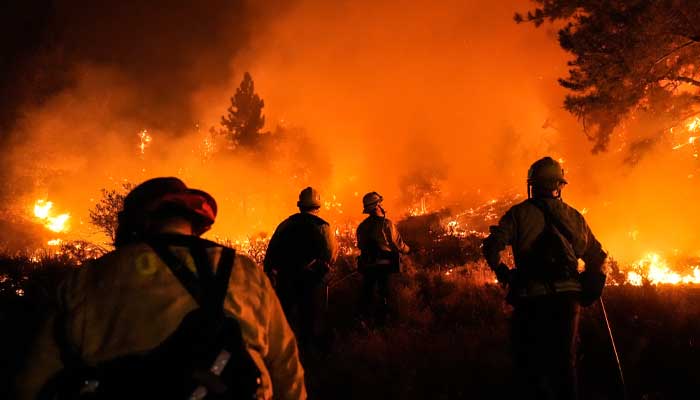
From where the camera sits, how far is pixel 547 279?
359 centimetres

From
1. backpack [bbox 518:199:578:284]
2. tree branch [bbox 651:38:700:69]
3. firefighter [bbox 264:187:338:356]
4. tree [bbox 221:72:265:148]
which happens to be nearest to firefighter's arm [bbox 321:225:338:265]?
firefighter [bbox 264:187:338:356]

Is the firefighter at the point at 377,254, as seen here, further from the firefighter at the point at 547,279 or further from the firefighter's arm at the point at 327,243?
the firefighter at the point at 547,279

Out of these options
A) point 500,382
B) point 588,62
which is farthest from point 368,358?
point 588,62

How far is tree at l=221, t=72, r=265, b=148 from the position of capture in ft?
159

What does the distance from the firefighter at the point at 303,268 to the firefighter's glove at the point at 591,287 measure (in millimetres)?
3196

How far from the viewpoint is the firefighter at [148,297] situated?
1509 millimetres

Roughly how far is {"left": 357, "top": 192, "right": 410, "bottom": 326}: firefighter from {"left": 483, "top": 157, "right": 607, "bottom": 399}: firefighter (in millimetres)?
3151

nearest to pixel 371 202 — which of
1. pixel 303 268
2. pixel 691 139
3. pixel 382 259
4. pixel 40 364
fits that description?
pixel 382 259

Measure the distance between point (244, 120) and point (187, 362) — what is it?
4995cm

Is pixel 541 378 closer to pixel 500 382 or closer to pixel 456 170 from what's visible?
pixel 500 382

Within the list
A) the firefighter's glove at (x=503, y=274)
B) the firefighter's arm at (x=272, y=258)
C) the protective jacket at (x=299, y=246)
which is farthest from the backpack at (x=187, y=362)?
the firefighter's arm at (x=272, y=258)

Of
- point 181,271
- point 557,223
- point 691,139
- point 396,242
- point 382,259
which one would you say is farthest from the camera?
point 691,139

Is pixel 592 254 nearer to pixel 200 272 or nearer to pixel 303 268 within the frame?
pixel 303 268

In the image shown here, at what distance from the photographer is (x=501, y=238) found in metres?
3.85
